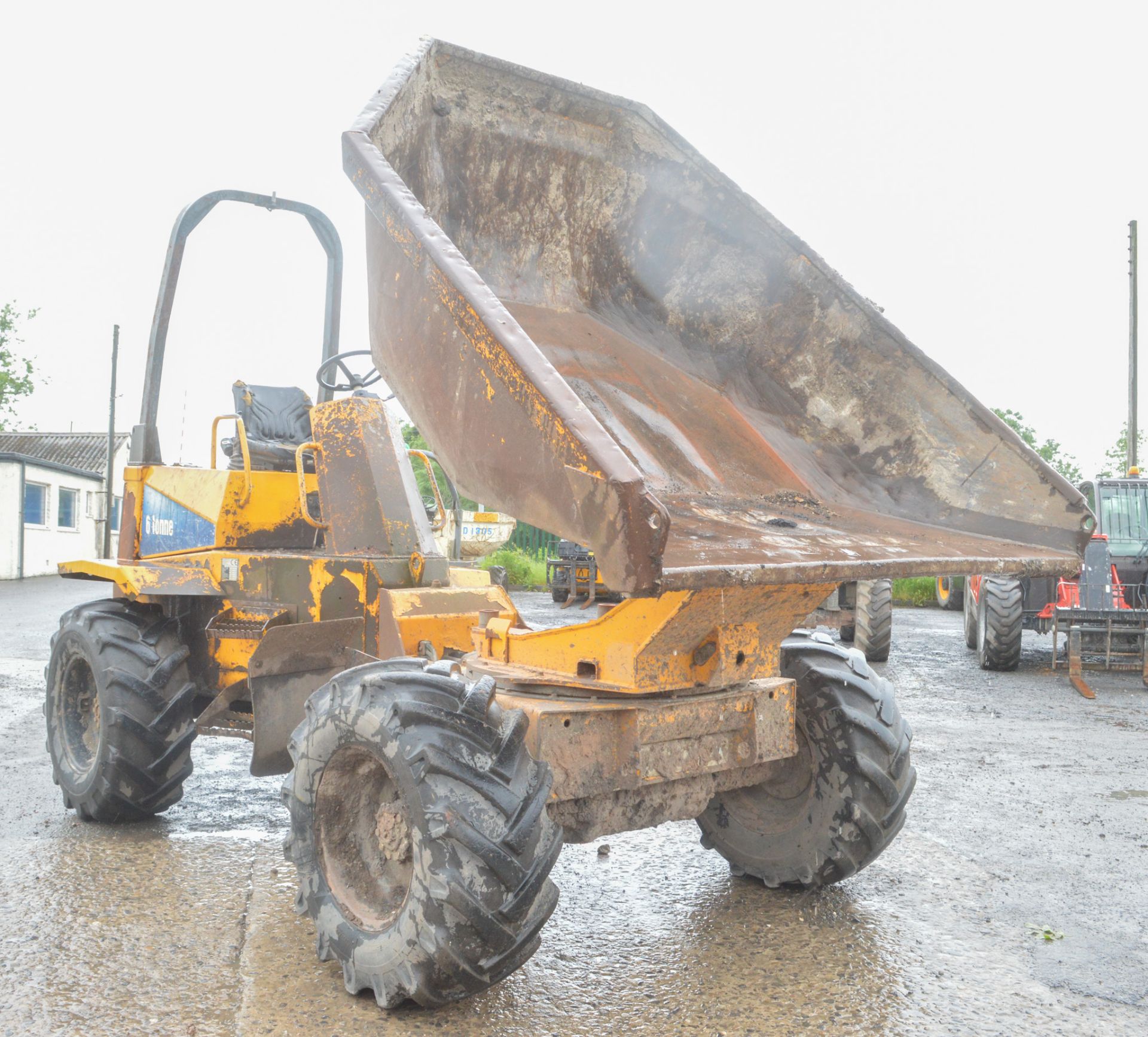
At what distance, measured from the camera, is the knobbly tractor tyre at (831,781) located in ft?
12.7

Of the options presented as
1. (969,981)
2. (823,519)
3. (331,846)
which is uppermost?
(823,519)

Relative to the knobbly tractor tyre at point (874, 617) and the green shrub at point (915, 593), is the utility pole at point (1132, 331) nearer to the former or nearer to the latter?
the green shrub at point (915, 593)

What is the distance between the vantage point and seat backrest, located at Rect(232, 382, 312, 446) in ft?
18.3

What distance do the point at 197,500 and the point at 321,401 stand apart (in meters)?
0.90

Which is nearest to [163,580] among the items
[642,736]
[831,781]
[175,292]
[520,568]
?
[175,292]

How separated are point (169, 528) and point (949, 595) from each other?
682 inches

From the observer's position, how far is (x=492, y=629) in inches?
149

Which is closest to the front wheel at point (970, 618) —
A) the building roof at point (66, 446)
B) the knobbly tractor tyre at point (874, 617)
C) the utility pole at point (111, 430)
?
the knobbly tractor tyre at point (874, 617)

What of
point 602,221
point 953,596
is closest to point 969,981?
point 602,221

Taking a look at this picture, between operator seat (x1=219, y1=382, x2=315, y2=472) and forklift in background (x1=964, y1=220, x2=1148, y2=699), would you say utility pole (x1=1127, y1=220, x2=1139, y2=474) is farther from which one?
operator seat (x1=219, y1=382, x2=315, y2=472)

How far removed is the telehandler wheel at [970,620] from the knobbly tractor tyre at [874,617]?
1765mm

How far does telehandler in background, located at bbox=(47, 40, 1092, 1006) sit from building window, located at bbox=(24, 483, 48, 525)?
29508mm

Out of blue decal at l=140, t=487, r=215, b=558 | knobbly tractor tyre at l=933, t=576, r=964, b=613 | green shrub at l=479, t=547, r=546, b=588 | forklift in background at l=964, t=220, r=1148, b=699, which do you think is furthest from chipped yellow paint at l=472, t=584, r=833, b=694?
green shrub at l=479, t=547, r=546, b=588

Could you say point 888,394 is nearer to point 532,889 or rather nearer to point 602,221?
point 602,221
